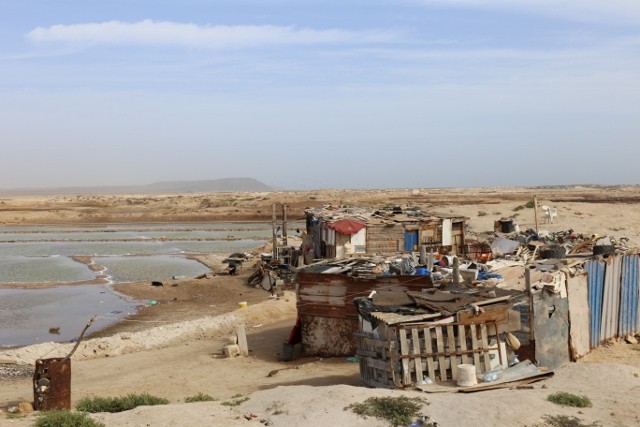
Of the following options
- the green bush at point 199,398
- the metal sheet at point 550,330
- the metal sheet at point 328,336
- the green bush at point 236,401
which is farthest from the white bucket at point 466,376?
the green bush at point 199,398

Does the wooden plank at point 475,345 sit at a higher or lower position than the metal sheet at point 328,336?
higher

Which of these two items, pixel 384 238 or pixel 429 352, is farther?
pixel 384 238

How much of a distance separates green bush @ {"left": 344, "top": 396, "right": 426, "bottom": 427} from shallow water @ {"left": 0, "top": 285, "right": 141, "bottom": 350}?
13759 millimetres

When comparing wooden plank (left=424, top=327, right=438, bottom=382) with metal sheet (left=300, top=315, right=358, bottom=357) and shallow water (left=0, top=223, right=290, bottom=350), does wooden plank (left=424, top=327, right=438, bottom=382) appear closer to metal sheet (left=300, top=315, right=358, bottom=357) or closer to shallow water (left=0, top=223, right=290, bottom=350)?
metal sheet (left=300, top=315, right=358, bottom=357)

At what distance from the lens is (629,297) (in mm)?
15891

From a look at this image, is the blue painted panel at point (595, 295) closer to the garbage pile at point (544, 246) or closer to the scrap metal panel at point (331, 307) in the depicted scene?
the garbage pile at point (544, 246)

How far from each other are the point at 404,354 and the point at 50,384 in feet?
21.6

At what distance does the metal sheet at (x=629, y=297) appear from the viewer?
616 inches

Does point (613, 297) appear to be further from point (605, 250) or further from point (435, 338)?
point (435, 338)

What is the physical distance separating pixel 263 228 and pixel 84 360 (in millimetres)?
43498

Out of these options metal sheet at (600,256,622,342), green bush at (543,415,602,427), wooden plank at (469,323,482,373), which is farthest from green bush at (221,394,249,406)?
metal sheet at (600,256,622,342)

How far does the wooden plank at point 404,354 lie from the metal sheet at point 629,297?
273 inches

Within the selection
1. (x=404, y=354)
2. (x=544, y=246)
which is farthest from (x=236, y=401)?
(x=544, y=246)

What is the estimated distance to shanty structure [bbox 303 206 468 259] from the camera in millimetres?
24812
